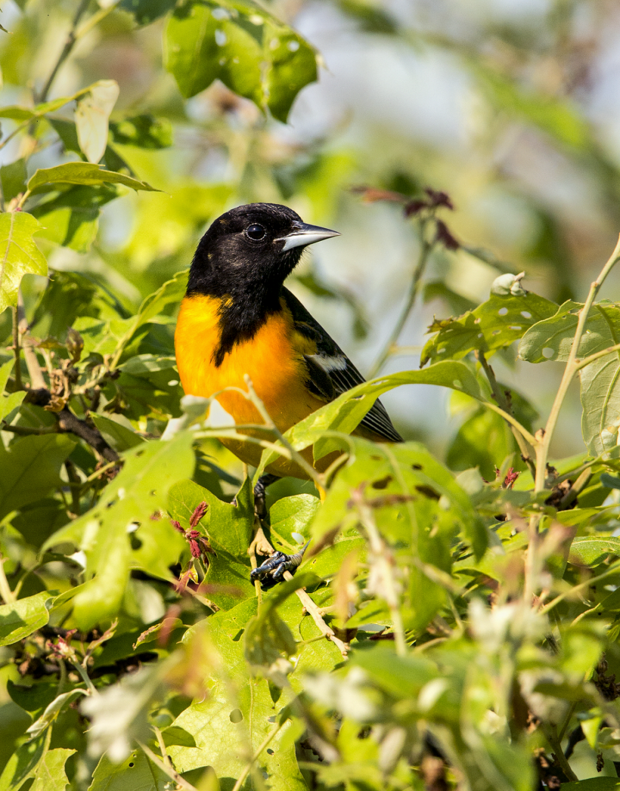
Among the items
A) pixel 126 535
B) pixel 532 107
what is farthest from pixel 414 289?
pixel 532 107

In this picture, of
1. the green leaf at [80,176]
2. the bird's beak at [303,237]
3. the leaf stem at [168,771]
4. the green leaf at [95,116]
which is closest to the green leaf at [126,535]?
the leaf stem at [168,771]

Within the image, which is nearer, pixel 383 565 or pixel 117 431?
pixel 383 565

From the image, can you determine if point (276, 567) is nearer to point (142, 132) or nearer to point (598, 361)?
point (598, 361)

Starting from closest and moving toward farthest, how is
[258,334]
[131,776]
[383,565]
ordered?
[383,565]
[131,776]
[258,334]

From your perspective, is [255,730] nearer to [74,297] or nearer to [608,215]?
[74,297]

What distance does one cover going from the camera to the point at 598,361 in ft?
5.36

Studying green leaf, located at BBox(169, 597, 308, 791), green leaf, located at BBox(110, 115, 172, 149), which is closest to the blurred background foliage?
green leaf, located at BBox(110, 115, 172, 149)

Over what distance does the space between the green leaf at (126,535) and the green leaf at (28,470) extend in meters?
1.02

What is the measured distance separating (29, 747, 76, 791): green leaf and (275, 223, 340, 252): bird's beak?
2251 mm

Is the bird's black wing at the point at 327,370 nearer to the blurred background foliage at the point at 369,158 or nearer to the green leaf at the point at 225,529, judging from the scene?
the blurred background foliage at the point at 369,158

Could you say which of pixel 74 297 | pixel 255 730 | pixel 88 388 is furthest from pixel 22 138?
pixel 255 730

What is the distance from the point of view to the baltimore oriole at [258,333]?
2896 millimetres

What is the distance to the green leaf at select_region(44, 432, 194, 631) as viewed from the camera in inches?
37.0

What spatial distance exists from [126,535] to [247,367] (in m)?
2.06
